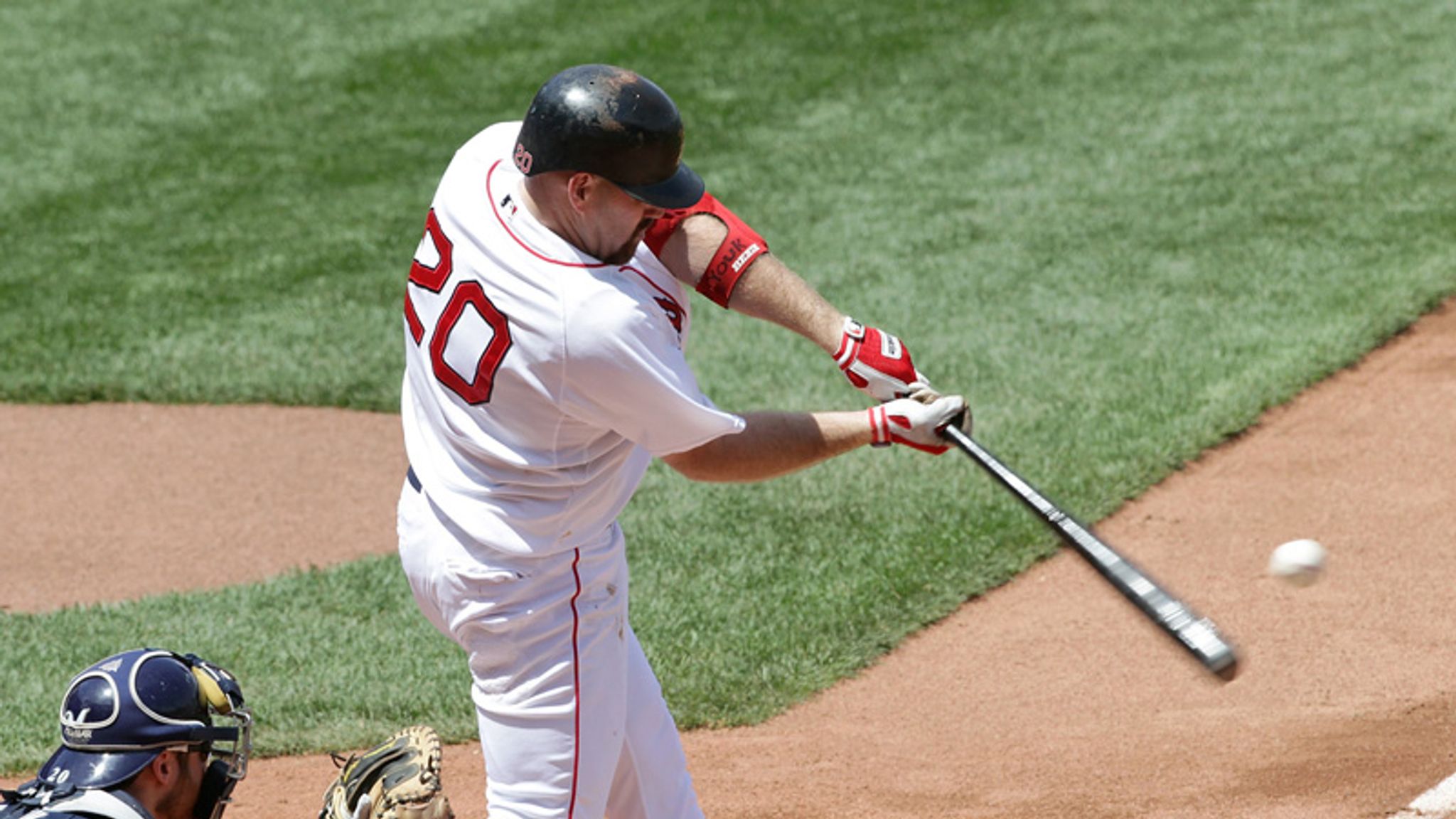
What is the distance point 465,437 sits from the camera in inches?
147

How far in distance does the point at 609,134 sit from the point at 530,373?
1.65ft

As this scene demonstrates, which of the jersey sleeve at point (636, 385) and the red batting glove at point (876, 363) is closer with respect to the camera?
the jersey sleeve at point (636, 385)

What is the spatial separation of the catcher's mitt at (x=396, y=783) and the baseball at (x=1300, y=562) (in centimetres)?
243

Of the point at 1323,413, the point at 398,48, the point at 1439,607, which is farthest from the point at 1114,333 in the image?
the point at 398,48

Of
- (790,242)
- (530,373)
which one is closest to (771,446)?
(530,373)

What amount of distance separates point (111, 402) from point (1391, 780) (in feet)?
22.3

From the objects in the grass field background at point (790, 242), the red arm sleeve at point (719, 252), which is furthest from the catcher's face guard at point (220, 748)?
the grass field background at point (790, 242)

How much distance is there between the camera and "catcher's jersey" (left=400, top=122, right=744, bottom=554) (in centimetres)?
355

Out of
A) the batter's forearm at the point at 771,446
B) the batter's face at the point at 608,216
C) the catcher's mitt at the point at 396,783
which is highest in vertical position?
the batter's face at the point at 608,216

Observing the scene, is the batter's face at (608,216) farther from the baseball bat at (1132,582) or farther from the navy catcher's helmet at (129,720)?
the navy catcher's helmet at (129,720)

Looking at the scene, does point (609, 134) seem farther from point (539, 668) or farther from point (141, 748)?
point (141, 748)

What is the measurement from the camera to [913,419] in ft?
12.8

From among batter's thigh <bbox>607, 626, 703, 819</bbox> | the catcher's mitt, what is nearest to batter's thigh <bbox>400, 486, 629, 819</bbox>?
batter's thigh <bbox>607, 626, 703, 819</bbox>

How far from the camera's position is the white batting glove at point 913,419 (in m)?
3.91
